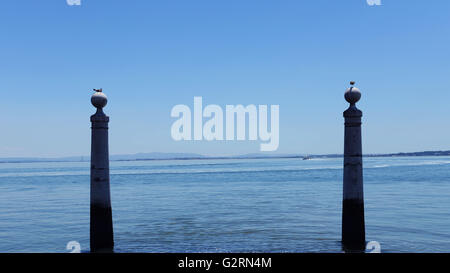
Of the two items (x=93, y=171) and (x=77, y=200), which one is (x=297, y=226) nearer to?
(x=93, y=171)

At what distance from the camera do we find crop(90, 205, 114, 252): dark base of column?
400 inches

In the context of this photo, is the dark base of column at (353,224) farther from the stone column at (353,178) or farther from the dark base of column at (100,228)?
the dark base of column at (100,228)

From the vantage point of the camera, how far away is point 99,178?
10.0m

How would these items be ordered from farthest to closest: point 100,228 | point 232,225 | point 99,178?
point 232,225 → point 100,228 → point 99,178

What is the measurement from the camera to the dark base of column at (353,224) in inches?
394

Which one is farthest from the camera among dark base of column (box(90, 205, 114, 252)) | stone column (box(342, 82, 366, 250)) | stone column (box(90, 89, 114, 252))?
dark base of column (box(90, 205, 114, 252))

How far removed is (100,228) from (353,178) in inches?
234

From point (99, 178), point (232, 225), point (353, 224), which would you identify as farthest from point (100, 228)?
point (232, 225)

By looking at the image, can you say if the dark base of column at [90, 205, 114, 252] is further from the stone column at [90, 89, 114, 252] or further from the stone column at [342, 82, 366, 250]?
the stone column at [342, 82, 366, 250]

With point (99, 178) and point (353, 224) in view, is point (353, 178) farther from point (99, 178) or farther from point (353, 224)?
point (99, 178)

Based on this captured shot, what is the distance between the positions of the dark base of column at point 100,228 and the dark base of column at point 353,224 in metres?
5.49

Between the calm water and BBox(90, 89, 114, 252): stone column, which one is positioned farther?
the calm water

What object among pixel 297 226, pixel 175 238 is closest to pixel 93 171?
pixel 175 238

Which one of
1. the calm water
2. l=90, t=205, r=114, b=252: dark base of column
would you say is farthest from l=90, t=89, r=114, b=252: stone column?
the calm water
